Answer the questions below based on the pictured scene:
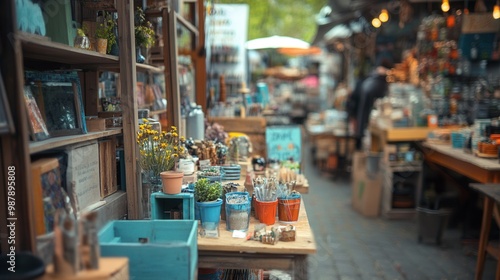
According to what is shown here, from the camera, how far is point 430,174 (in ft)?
19.8

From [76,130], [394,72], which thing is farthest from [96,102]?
[394,72]

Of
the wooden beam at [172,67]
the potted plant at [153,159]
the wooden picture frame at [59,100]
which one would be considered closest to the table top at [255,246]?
the potted plant at [153,159]

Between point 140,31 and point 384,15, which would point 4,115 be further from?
point 384,15

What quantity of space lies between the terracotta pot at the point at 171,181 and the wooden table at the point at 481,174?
2.40 m

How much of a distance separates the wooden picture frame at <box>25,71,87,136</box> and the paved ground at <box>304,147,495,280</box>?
278 centimetres

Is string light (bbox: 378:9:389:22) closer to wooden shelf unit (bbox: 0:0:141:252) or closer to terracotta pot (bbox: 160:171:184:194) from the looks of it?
wooden shelf unit (bbox: 0:0:141:252)

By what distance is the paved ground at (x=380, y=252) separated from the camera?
13.9ft

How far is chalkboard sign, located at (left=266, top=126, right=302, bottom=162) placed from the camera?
4.57 m

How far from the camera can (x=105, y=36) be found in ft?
8.54

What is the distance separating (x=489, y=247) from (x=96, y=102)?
3.43 m

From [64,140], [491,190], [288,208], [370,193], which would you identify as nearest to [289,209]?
[288,208]

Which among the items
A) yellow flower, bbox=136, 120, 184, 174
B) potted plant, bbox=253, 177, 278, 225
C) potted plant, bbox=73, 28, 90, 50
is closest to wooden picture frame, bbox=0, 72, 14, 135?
potted plant, bbox=73, 28, 90, 50

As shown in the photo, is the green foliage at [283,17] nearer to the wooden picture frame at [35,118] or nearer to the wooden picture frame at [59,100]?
the wooden picture frame at [59,100]

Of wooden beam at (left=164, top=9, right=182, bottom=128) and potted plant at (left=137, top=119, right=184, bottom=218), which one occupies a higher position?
wooden beam at (left=164, top=9, right=182, bottom=128)
